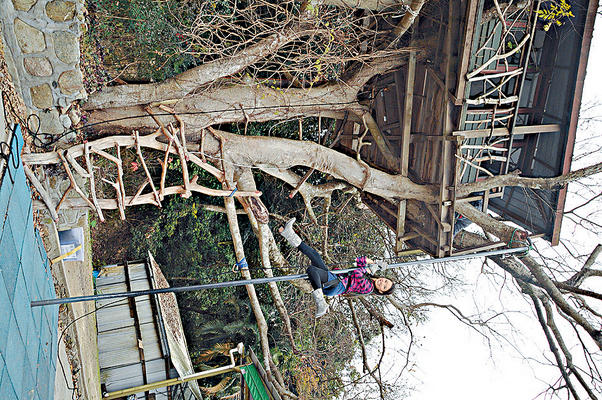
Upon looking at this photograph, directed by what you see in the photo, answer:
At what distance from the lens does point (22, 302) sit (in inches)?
139

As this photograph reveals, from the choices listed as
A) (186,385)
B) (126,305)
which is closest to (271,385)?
(186,385)

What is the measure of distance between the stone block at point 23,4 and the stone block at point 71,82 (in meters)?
0.77

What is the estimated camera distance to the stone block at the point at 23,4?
181 inches

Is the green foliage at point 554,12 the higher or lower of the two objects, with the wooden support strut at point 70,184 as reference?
higher

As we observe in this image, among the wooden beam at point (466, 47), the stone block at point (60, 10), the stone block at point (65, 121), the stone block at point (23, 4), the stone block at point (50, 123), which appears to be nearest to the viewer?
the stone block at point (23, 4)

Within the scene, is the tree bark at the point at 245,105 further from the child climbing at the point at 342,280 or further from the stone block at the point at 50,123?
the child climbing at the point at 342,280

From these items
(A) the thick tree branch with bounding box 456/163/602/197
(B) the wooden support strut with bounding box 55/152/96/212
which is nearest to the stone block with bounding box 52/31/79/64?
(B) the wooden support strut with bounding box 55/152/96/212

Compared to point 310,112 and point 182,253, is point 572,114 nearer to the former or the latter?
point 310,112

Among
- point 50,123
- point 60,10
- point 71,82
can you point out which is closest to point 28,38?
point 60,10

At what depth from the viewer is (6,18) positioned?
4570 mm

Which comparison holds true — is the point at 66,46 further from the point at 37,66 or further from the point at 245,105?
the point at 245,105

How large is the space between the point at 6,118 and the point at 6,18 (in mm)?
1240

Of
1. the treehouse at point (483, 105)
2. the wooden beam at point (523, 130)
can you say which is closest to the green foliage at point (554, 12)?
the treehouse at point (483, 105)

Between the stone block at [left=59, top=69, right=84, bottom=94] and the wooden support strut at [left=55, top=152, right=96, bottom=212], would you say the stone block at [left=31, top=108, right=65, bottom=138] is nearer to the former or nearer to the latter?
the stone block at [left=59, top=69, right=84, bottom=94]
